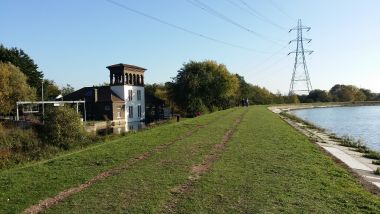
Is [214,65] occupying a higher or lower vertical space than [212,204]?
higher

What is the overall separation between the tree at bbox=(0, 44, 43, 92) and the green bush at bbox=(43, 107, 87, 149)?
108 feet

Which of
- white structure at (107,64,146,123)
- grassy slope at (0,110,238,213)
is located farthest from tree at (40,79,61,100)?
grassy slope at (0,110,238,213)

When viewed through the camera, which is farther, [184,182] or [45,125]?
[45,125]

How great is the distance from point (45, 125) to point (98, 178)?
22.2 metres

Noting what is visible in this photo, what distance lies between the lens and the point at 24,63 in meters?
63.4

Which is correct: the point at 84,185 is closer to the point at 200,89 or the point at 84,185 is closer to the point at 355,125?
the point at 355,125

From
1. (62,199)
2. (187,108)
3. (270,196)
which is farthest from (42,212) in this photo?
(187,108)

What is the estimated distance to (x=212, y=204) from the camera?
25.5 ft

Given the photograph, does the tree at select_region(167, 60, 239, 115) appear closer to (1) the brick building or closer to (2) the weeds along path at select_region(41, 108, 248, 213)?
(1) the brick building

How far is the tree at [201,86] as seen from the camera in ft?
207

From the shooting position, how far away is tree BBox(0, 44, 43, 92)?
196 feet

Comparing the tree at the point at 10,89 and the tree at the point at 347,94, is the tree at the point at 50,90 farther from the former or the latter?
the tree at the point at 347,94

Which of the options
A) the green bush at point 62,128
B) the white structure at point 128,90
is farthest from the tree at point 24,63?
the green bush at point 62,128

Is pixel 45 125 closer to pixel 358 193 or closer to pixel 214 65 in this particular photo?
pixel 358 193
